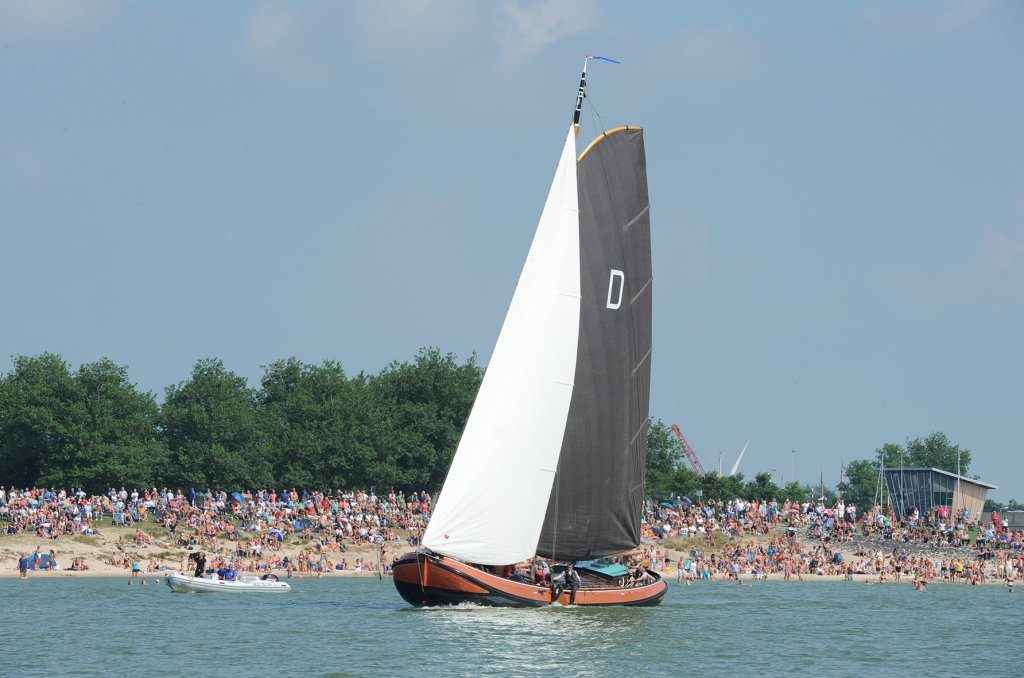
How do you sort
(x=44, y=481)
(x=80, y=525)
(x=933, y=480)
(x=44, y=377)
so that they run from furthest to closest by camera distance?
(x=933, y=480) → (x=44, y=377) → (x=44, y=481) → (x=80, y=525)

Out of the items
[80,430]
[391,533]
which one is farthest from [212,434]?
[391,533]

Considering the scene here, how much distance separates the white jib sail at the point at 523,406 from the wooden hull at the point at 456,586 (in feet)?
2.46

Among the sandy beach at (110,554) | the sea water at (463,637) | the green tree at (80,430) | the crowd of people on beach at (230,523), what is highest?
the green tree at (80,430)

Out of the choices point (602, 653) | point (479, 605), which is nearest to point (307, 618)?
point (479, 605)

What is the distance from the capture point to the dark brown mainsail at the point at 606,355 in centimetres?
5188

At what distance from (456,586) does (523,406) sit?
664cm

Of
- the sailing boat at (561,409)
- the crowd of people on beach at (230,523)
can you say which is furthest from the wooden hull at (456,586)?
the crowd of people on beach at (230,523)

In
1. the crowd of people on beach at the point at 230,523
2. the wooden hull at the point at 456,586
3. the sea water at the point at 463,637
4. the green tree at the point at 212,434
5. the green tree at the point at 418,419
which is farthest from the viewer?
the green tree at the point at 418,419

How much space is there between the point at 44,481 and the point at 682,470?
61.1 meters

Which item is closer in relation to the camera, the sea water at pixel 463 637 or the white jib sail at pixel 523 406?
the sea water at pixel 463 637

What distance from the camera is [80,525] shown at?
81812 millimetres

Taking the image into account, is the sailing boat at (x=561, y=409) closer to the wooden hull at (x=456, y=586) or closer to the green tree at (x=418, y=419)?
the wooden hull at (x=456, y=586)

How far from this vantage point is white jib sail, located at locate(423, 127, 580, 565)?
166ft

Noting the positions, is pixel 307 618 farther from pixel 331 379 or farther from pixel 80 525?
pixel 331 379
